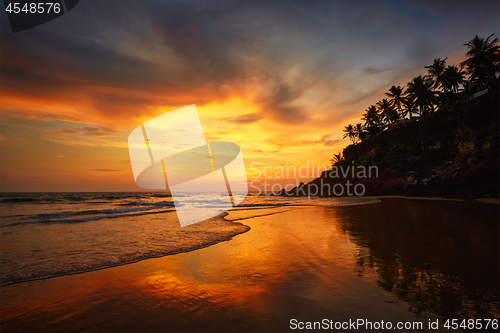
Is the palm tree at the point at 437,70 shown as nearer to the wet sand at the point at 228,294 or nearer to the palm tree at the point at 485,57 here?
the palm tree at the point at 485,57

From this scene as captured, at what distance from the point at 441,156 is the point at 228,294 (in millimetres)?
36482

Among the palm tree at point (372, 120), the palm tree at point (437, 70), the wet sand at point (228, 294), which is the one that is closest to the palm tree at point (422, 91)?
the palm tree at point (437, 70)

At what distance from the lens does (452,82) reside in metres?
38.6

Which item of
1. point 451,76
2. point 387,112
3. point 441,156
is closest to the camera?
point 441,156

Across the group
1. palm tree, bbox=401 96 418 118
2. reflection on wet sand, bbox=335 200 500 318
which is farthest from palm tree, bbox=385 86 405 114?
reflection on wet sand, bbox=335 200 500 318

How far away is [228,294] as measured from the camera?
384 cm

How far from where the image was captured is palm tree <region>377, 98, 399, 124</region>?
2076 inches

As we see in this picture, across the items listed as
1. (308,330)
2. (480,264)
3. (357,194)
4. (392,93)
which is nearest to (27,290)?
(308,330)

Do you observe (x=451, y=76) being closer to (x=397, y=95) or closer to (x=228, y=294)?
(x=397, y=95)

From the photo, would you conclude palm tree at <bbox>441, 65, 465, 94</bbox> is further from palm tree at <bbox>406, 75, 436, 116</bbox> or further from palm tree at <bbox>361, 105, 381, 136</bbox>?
palm tree at <bbox>361, 105, 381, 136</bbox>

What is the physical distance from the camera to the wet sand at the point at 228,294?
3.04 metres

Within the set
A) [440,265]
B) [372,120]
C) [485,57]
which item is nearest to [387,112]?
[372,120]

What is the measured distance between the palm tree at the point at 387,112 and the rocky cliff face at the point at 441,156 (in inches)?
442

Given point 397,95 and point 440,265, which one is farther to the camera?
point 397,95
